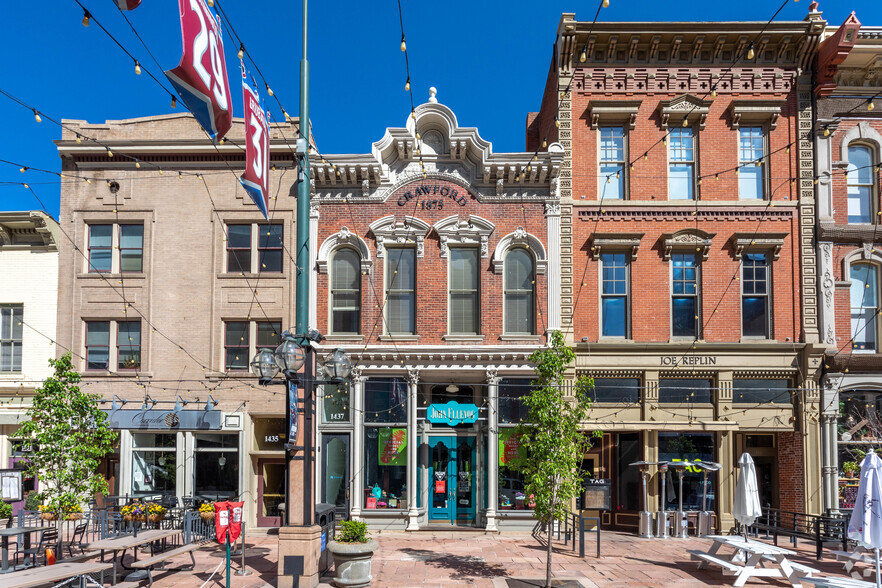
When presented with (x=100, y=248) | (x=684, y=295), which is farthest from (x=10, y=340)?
(x=684, y=295)

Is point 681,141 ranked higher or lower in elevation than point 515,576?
higher

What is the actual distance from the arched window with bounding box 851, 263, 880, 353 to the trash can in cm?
1437

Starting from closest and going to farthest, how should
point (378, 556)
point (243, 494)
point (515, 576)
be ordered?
point (515, 576)
point (378, 556)
point (243, 494)

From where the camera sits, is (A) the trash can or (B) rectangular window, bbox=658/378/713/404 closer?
(A) the trash can

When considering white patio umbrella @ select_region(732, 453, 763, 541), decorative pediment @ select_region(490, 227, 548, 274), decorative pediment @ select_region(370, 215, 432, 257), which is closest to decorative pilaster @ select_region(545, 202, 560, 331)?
decorative pediment @ select_region(490, 227, 548, 274)

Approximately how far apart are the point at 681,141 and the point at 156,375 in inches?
622

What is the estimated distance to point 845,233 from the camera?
61.0ft

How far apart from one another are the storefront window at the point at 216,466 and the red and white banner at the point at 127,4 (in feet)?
48.2

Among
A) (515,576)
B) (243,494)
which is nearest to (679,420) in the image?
(515,576)

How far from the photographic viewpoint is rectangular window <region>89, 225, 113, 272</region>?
19359mm

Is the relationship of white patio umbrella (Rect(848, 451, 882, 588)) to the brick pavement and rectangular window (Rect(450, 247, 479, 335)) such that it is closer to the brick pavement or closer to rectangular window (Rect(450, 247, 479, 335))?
the brick pavement

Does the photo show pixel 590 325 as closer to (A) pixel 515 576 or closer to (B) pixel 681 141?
(B) pixel 681 141

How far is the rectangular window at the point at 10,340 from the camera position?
1920cm

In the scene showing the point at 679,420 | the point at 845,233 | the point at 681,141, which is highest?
the point at 681,141
